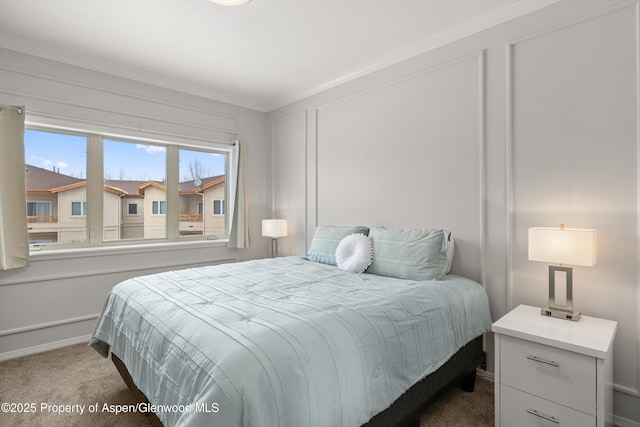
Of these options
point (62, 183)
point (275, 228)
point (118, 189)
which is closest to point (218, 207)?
point (275, 228)

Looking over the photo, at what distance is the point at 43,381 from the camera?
2.40 m

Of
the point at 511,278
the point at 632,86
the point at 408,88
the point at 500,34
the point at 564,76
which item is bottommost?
the point at 511,278

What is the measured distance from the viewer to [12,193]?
109 inches

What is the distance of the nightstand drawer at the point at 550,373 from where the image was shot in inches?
60.3

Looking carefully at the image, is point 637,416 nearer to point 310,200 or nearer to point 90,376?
point 310,200

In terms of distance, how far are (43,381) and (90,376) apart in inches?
12.0

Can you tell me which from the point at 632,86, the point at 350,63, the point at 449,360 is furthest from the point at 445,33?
the point at 449,360

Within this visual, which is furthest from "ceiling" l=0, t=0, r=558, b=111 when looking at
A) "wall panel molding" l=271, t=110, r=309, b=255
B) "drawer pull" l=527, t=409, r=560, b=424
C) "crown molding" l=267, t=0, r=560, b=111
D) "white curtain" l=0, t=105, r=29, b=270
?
"drawer pull" l=527, t=409, r=560, b=424

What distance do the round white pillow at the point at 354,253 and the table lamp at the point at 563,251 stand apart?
1148 mm

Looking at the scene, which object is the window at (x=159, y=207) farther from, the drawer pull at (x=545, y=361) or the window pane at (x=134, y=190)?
the drawer pull at (x=545, y=361)

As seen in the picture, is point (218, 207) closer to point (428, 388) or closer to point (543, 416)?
point (428, 388)

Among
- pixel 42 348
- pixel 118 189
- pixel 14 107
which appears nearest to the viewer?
pixel 14 107

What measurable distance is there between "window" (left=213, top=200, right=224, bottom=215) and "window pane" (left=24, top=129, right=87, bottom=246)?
1.43 meters

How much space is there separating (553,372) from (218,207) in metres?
3.86
